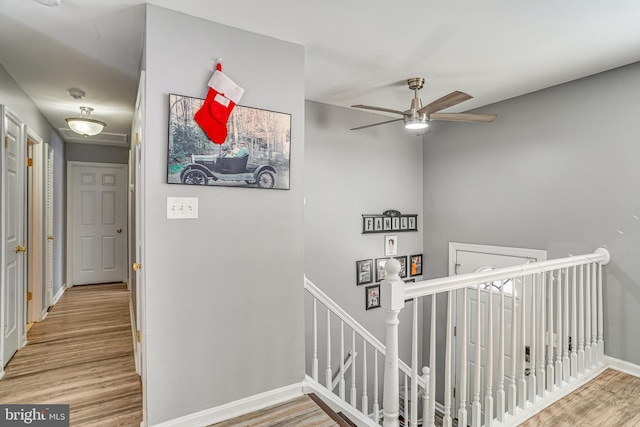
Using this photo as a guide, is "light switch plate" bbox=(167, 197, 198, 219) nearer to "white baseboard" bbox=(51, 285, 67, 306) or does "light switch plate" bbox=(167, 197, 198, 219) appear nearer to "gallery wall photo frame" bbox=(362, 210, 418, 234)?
"gallery wall photo frame" bbox=(362, 210, 418, 234)

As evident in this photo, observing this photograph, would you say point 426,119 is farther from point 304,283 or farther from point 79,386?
point 79,386

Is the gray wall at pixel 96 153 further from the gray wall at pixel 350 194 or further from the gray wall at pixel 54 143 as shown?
the gray wall at pixel 350 194

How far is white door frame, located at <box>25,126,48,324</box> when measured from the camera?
3.41 m

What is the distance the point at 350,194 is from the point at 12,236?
3.06 metres

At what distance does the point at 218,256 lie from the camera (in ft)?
6.63

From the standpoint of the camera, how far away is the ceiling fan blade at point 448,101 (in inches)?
92.3

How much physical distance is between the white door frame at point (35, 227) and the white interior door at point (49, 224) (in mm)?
250

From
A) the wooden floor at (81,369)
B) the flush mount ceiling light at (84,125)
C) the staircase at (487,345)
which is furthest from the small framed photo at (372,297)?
the flush mount ceiling light at (84,125)

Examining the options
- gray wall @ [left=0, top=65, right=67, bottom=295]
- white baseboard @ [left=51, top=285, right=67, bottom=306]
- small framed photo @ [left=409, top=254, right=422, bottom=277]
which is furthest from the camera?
white baseboard @ [left=51, top=285, right=67, bottom=306]

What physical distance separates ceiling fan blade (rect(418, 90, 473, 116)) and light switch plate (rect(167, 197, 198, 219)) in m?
1.85

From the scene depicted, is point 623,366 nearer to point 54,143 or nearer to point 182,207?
point 182,207

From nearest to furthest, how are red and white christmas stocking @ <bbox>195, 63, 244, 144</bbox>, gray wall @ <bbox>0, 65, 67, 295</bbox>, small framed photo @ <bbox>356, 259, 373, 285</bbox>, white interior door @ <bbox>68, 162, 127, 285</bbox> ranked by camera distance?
1. red and white christmas stocking @ <bbox>195, 63, 244, 144</bbox>
2. gray wall @ <bbox>0, 65, 67, 295</bbox>
3. small framed photo @ <bbox>356, 259, 373, 285</bbox>
4. white interior door @ <bbox>68, 162, 127, 285</bbox>

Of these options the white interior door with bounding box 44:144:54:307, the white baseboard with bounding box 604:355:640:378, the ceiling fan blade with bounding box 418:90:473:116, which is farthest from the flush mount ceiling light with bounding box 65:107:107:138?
the white baseboard with bounding box 604:355:640:378

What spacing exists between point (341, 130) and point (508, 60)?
1.66 metres
